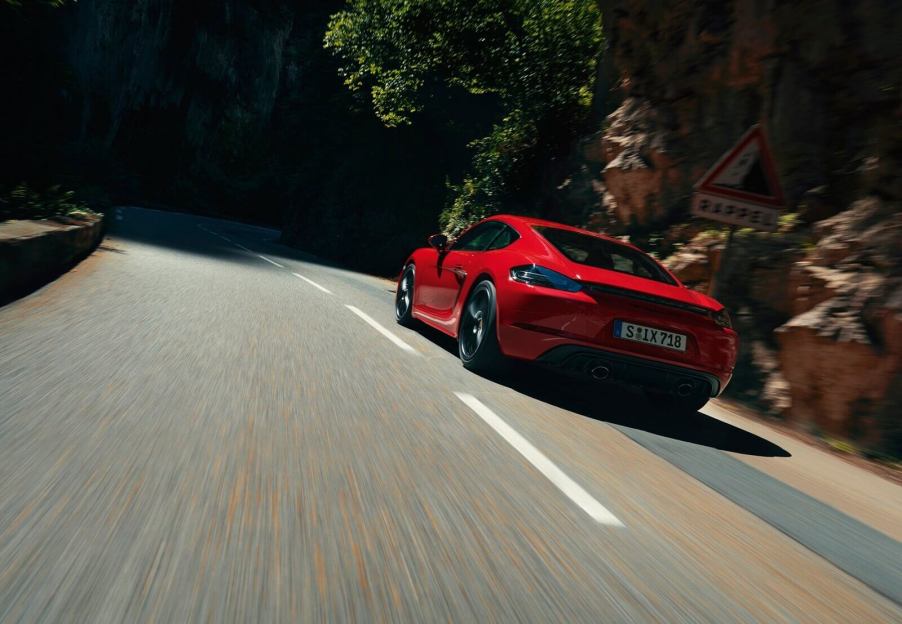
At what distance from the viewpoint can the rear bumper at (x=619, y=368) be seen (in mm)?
5113

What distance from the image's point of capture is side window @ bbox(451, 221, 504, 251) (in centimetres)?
694

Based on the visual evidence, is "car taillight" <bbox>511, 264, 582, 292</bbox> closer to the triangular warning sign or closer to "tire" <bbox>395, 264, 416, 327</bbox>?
the triangular warning sign

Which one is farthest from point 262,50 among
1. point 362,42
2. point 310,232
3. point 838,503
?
point 838,503

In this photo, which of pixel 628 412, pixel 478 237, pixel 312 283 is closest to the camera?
pixel 628 412

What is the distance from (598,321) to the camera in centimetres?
512

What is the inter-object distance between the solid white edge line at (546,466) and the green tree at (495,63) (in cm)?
1146

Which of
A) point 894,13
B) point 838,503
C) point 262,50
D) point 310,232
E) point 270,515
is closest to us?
point 270,515

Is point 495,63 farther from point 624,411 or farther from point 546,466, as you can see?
point 546,466

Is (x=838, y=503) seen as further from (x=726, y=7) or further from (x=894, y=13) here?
(x=726, y=7)

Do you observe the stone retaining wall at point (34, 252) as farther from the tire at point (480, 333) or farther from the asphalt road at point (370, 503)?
the tire at point (480, 333)

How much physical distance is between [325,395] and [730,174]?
14.3 ft

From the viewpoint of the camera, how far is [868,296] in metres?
6.18

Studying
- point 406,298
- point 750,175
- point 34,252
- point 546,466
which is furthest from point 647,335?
point 34,252

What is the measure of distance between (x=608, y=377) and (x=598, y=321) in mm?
392
